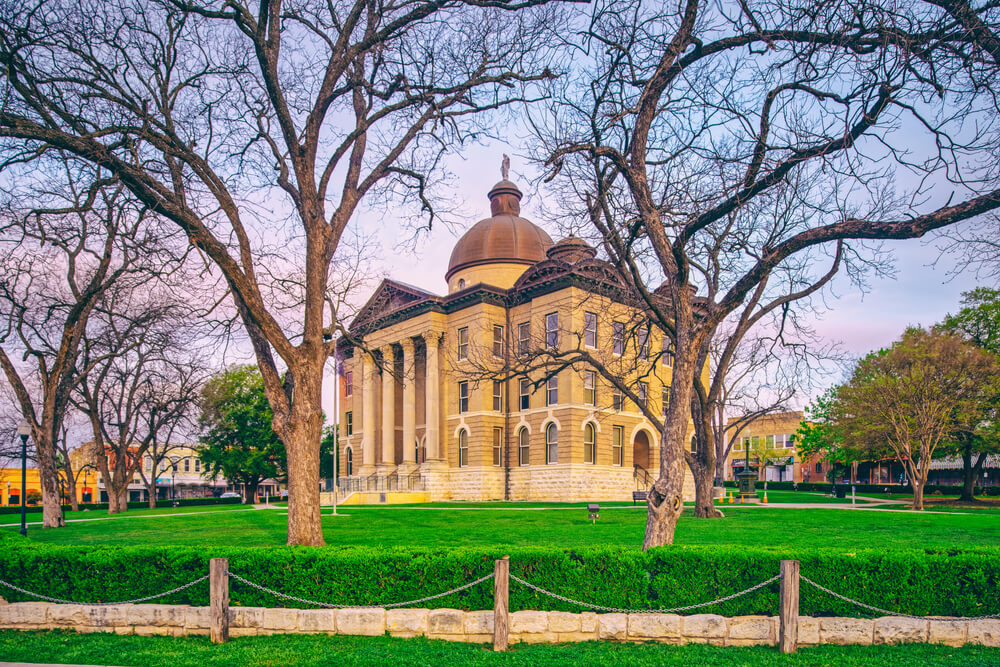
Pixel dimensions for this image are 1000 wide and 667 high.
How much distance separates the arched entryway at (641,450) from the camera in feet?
165

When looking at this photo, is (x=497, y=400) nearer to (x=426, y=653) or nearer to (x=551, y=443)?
(x=551, y=443)

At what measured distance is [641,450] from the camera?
51188 millimetres

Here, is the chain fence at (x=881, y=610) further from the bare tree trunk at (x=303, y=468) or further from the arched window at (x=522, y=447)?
the arched window at (x=522, y=447)

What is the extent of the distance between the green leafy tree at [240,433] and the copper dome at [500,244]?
17854mm

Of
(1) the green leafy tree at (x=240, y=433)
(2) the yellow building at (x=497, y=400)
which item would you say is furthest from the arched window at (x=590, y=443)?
(1) the green leafy tree at (x=240, y=433)

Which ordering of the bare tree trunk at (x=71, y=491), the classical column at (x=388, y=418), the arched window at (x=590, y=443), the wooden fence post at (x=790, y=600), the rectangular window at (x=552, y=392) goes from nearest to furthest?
the wooden fence post at (x=790, y=600) < the arched window at (x=590, y=443) < the rectangular window at (x=552, y=392) < the bare tree trunk at (x=71, y=491) < the classical column at (x=388, y=418)

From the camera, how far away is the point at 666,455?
12203mm

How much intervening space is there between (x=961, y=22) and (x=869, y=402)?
2926 cm

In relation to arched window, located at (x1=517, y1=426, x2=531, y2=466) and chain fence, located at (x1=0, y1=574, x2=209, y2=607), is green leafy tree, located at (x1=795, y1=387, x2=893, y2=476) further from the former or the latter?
chain fence, located at (x1=0, y1=574, x2=209, y2=607)

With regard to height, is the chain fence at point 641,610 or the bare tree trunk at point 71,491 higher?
the chain fence at point 641,610

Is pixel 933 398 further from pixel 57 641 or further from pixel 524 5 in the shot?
pixel 57 641

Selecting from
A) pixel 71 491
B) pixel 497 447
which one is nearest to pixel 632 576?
pixel 497 447

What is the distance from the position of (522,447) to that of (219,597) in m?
37.6

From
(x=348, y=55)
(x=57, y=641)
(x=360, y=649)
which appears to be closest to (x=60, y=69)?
(x=348, y=55)
